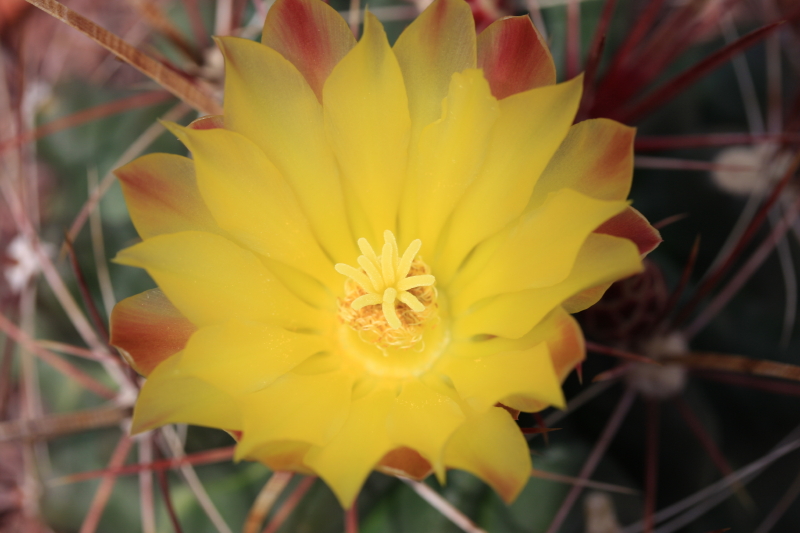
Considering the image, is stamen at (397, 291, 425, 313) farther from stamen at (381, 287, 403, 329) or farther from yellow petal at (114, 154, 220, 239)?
yellow petal at (114, 154, 220, 239)

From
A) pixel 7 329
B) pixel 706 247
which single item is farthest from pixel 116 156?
pixel 706 247

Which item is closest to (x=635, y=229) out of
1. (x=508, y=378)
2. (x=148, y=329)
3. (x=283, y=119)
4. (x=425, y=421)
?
(x=508, y=378)

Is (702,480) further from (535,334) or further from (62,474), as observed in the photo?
(62,474)

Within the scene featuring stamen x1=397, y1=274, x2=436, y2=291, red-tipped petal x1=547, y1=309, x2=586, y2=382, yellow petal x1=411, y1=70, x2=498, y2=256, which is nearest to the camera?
red-tipped petal x1=547, y1=309, x2=586, y2=382

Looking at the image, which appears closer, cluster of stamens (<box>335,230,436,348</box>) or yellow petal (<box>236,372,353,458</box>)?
yellow petal (<box>236,372,353,458</box>)

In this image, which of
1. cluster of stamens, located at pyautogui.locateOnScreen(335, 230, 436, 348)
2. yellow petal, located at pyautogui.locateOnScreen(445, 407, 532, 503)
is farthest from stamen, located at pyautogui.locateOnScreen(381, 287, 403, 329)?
yellow petal, located at pyautogui.locateOnScreen(445, 407, 532, 503)

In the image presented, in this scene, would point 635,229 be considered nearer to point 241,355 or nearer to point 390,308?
point 390,308
